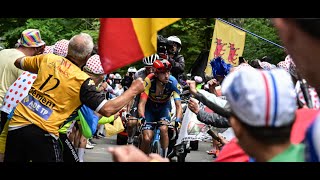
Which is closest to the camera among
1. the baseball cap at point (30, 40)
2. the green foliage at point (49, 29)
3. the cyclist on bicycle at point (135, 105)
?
the baseball cap at point (30, 40)

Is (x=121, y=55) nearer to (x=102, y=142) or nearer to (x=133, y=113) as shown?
(x=133, y=113)

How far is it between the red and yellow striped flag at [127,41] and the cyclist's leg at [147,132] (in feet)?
21.9

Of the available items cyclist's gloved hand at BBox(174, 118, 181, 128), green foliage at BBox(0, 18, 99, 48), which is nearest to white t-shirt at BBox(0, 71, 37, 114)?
cyclist's gloved hand at BBox(174, 118, 181, 128)

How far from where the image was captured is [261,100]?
2.43 m

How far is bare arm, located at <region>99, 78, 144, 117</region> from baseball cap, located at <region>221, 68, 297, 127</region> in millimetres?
3341

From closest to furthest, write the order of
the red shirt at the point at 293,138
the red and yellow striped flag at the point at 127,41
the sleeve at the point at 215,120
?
1. the red shirt at the point at 293,138
2. the red and yellow striped flag at the point at 127,41
3. the sleeve at the point at 215,120

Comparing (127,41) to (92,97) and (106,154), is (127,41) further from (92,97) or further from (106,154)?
(106,154)

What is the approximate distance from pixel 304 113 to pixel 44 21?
27.2 metres

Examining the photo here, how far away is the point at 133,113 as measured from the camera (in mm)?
11977

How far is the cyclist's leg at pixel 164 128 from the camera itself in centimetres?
1084

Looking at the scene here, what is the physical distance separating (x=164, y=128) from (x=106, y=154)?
7.48 ft

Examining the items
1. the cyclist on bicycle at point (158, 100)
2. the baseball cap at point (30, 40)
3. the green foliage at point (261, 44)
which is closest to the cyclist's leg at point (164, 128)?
the cyclist on bicycle at point (158, 100)

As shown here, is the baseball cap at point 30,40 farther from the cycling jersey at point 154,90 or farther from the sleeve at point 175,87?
the sleeve at point 175,87
